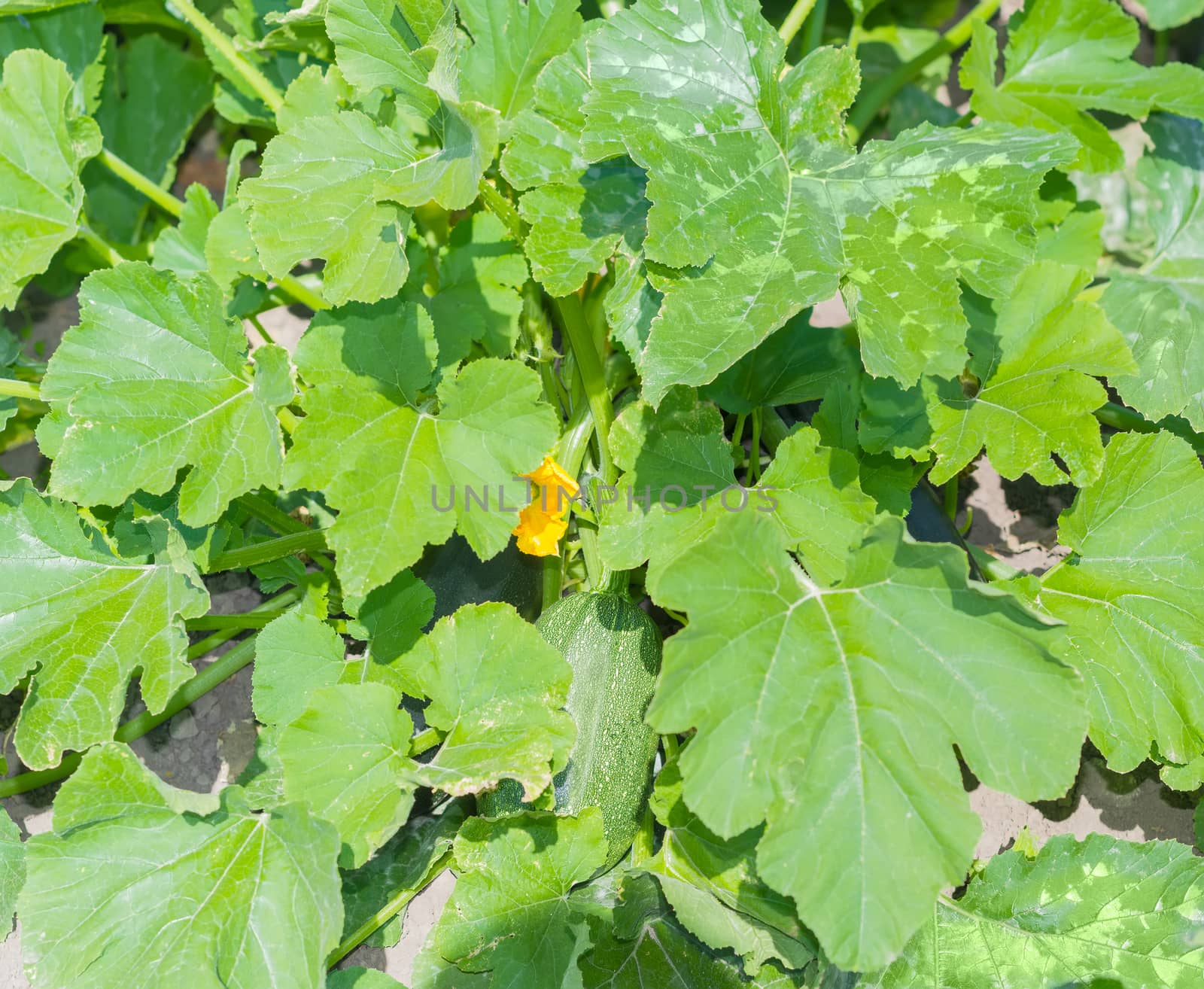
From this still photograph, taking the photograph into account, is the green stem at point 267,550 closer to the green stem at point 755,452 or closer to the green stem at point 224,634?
the green stem at point 224,634

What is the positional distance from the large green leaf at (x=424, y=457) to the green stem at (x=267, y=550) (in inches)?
18.0

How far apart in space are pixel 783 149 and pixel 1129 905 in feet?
6.28

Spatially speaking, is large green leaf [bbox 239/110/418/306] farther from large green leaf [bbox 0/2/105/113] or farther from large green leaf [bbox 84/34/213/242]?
large green leaf [bbox 84/34/213/242]

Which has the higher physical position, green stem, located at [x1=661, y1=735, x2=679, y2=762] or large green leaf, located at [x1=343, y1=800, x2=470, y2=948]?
green stem, located at [x1=661, y1=735, x2=679, y2=762]

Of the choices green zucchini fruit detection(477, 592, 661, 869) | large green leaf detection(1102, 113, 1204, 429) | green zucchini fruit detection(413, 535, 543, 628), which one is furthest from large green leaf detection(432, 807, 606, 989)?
large green leaf detection(1102, 113, 1204, 429)

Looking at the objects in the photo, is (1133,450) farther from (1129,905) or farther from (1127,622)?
(1129,905)

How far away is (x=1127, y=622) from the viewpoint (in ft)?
7.91

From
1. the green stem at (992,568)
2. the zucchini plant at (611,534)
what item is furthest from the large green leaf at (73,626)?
the green stem at (992,568)

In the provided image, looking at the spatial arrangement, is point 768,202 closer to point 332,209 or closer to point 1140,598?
point 332,209

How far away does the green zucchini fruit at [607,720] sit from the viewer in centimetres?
249

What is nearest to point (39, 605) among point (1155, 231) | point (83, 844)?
point (83, 844)

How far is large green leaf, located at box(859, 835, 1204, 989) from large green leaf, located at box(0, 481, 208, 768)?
182 centimetres

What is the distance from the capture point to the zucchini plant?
197 cm

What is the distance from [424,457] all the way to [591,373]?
24.3 inches
